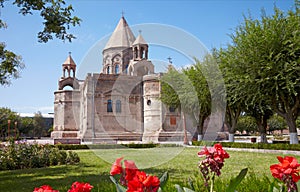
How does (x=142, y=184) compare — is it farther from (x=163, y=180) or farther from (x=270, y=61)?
(x=270, y=61)

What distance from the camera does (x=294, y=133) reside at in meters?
19.1

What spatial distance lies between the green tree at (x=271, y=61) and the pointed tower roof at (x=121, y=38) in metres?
32.2

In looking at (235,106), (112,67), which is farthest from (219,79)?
(112,67)

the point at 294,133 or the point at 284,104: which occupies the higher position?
the point at 284,104

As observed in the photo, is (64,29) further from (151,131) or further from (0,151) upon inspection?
(151,131)

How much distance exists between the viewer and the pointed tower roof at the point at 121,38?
50.2 meters

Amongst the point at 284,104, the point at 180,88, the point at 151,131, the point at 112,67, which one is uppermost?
the point at 112,67

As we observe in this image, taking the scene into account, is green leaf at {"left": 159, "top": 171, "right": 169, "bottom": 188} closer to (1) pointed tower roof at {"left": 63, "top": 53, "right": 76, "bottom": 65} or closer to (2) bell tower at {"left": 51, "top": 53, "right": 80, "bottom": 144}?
(2) bell tower at {"left": 51, "top": 53, "right": 80, "bottom": 144}

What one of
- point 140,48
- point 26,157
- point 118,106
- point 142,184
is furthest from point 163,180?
point 140,48

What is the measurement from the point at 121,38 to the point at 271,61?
36.0m

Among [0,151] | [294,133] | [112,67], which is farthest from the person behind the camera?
[112,67]

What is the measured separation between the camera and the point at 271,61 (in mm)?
17297

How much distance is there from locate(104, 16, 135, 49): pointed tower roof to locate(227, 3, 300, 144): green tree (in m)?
32.2

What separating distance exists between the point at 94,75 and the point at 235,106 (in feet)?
63.6
